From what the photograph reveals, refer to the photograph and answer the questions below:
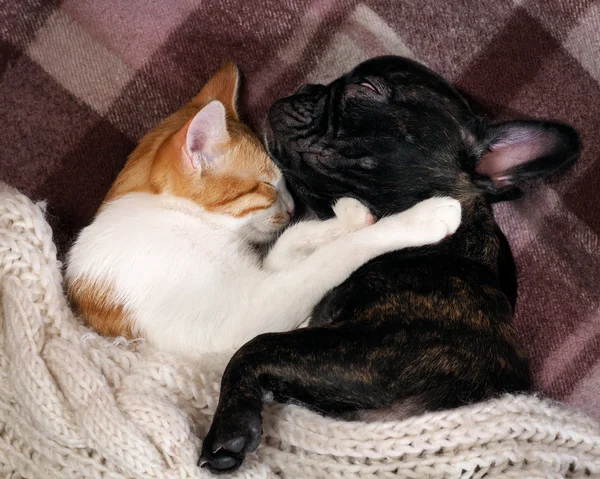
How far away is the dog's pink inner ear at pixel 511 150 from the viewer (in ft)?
5.00

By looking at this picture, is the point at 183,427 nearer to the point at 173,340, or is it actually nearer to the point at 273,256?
the point at 173,340

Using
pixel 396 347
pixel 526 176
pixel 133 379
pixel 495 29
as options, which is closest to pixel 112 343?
pixel 133 379

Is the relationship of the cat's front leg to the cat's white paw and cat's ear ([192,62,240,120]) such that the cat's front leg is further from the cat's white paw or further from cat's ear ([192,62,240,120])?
cat's ear ([192,62,240,120])

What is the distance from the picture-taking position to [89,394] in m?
1.39

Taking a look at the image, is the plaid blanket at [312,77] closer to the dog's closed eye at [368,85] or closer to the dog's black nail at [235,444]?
the dog's closed eye at [368,85]

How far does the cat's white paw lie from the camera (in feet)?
5.35

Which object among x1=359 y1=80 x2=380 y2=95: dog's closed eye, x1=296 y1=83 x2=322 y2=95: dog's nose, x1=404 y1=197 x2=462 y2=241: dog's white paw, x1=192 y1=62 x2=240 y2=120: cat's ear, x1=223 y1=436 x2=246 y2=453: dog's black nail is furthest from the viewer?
x1=192 y1=62 x2=240 y2=120: cat's ear

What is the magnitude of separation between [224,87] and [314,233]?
0.50 meters

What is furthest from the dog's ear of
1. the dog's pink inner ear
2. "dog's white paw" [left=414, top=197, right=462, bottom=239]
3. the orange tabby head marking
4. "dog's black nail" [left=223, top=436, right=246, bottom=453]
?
"dog's black nail" [left=223, top=436, right=246, bottom=453]

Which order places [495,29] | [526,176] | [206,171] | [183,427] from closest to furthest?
[183,427], [526,176], [206,171], [495,29]

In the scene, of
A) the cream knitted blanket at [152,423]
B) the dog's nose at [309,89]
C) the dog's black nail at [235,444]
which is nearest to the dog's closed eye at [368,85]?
the dog's nose at [309,89]

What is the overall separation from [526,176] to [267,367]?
2.50ft

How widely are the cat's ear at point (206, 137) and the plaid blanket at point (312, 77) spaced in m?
0.35

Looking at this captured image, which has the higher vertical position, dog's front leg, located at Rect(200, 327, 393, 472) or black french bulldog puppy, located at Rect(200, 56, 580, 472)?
black french bulldog puppy, located at Rect(200, 56, 580, 472)
